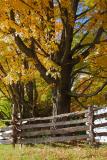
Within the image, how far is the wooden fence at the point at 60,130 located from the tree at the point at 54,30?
93 centimetres

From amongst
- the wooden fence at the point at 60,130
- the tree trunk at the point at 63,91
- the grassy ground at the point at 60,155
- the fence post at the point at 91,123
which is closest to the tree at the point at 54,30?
the tree trunk at the point at 63,91

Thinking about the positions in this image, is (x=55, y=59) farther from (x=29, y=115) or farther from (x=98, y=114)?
(x=29, y=115)

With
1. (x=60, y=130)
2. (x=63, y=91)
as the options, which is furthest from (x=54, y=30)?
(x=60, y=130)

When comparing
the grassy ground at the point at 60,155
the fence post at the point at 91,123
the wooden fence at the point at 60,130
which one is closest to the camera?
the grassy ground at the point at 60,155

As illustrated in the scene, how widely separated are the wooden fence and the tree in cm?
93

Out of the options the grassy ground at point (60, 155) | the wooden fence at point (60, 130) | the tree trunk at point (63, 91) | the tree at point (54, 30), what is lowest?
the grassy ground at point (60, 155)

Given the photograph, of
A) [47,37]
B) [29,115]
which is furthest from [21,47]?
[29,115]

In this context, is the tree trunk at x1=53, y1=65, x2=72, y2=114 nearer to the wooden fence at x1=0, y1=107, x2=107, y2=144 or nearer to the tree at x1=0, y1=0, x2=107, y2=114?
the tree at x1=0, y1=0, x2=107, y2=114

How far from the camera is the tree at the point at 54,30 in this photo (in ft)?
50.5

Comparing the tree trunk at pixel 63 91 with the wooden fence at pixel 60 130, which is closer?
the wooden fence at pixel 60 130

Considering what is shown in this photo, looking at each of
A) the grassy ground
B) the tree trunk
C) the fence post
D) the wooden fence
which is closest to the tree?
the tree trunk

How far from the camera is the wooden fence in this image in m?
15.3

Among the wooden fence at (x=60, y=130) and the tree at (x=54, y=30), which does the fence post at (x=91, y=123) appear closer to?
the wooden fence at (x=60, y=130)

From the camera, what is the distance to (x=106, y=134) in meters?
15.1
